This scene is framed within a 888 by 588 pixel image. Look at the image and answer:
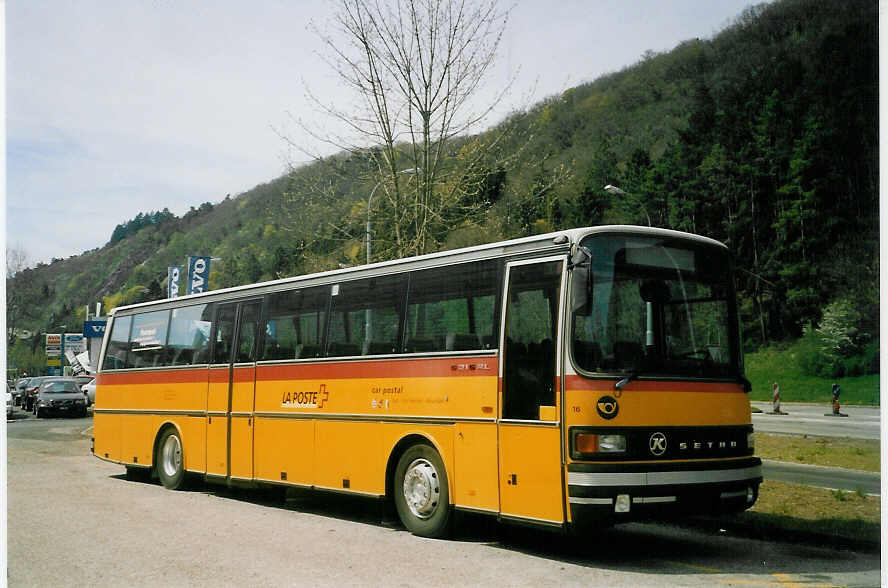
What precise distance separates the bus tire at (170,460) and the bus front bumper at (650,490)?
841 cm

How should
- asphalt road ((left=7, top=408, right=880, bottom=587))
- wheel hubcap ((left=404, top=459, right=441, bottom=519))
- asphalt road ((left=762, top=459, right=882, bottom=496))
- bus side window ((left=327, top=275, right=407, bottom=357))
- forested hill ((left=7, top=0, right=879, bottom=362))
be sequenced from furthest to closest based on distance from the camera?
forested hill ((left=7, top=0, right=879, bottom=362)) < asphalt road ((left=762, top=459, right=882, bottom=496)) < bus side window ((left=327, top=275, right=407, bottom=357)) < wheel hubcap ((left=404, top=459, right=441, bottom=519)) < asphalt road ((left=7, top=408, right=880, bottom=587))

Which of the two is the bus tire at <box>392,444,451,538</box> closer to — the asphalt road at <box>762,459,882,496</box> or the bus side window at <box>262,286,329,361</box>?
the bus side window at <box>262,286,329,361</box>

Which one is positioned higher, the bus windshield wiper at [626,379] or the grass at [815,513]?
the bus windshield wiper at [626,379]

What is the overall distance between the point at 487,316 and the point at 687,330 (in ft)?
6.21

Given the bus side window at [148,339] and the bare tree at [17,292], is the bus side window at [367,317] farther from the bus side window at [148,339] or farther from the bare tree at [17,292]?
the bare tree at [17,292]

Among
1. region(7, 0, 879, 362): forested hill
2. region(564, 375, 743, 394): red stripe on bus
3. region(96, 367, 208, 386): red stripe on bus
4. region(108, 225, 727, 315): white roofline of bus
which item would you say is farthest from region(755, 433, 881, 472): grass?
region(7, 0, 879, 362): forested hill

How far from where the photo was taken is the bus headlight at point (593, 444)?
794cm

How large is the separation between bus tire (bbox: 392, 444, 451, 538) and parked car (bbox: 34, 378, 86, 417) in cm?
3326

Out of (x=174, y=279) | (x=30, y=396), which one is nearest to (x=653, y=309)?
(x=174, y=279)

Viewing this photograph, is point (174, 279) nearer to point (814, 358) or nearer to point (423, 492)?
point (423, 492)

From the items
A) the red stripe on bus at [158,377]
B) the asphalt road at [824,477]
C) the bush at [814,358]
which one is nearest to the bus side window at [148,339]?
the red stripe on bus at [158,377]

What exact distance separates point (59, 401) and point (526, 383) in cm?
3531

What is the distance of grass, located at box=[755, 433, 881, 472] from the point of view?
16291mm

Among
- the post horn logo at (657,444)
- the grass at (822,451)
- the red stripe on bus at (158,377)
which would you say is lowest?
the grass at (822,451)
